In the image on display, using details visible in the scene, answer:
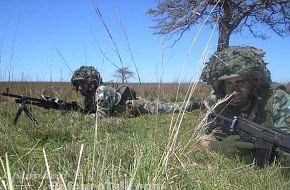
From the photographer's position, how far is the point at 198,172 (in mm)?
2629

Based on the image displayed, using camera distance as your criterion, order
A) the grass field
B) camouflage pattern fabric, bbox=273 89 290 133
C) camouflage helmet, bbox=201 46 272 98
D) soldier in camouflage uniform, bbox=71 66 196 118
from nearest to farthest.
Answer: the grass field
camouflage pattern fabric, bbox=273 89 290 133
camouflage helmet, bbox=201 46 272 98
soldier in camouflage uniform, bbox=71 66 196 118

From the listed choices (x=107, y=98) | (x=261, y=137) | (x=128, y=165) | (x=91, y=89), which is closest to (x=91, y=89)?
(x=91, y=89)

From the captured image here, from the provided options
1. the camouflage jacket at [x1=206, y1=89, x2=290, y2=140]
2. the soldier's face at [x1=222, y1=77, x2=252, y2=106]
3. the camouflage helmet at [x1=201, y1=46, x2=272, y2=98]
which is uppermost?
the camouflage helmet at [x1=201, y1=46, x2=272, y2=98]

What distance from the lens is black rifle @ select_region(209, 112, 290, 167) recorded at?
2816 mm

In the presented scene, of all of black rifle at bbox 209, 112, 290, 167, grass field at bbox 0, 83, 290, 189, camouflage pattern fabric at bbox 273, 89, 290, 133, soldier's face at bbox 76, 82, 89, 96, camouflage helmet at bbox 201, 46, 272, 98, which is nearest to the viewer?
grass field at bbox 0, 83, 290, 189

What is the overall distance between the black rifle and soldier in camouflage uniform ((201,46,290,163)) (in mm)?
185

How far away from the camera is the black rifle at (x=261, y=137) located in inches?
111

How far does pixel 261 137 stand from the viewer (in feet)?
9.87

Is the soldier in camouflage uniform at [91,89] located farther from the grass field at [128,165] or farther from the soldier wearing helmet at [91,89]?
the grass field at [128,165]

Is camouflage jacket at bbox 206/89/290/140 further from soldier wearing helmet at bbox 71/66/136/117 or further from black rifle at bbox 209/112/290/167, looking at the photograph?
soldier wearing helmet at bbox 71/66/136/117

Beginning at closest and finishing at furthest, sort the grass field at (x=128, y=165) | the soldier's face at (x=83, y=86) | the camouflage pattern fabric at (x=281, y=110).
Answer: the grass field at (x=128, y=165) → the camouflage pattern fabric at (x=281, y=110) → the soldier's face at (x=83, y=86)

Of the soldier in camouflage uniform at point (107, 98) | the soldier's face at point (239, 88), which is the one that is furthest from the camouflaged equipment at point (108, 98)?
the soldier's face at point (239, 88)

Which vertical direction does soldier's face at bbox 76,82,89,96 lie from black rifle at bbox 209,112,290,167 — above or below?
above

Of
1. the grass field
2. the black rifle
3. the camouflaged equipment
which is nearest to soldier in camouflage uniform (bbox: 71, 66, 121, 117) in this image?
the camouflaged equipment
